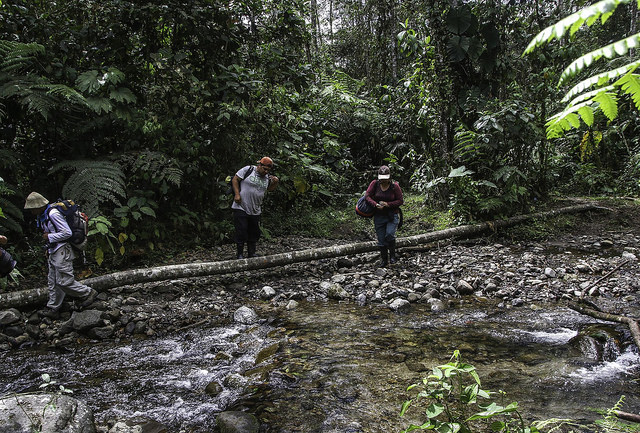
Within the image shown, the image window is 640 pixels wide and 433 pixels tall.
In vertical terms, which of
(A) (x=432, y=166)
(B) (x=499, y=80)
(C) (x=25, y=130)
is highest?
(B) (x=499, y=80)

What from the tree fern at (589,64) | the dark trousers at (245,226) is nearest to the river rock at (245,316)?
the dark trousers at (245,226)

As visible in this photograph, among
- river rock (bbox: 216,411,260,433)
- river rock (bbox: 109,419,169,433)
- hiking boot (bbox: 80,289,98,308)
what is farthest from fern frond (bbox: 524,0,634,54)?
hiking boot (bbox: 80,289,98,308)

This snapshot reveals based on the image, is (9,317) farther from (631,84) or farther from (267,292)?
(631,84)

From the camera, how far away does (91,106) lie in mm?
6453

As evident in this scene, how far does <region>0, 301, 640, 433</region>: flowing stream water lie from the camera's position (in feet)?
10.9

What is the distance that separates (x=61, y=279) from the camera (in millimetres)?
5500

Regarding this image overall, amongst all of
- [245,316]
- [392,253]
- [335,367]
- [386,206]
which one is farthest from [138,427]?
[392,253]

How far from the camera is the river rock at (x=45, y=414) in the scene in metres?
2.81

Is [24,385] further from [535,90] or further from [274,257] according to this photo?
[535,90]

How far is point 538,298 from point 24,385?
6.49m

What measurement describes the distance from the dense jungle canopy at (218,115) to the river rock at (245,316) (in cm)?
240

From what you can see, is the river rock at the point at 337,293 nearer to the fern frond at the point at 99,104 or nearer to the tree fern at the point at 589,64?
the fern frond at the point at 99,104

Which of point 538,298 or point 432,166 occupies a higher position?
point 432,166

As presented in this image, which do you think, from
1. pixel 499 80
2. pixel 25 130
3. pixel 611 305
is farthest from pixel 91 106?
pixel 499 80
